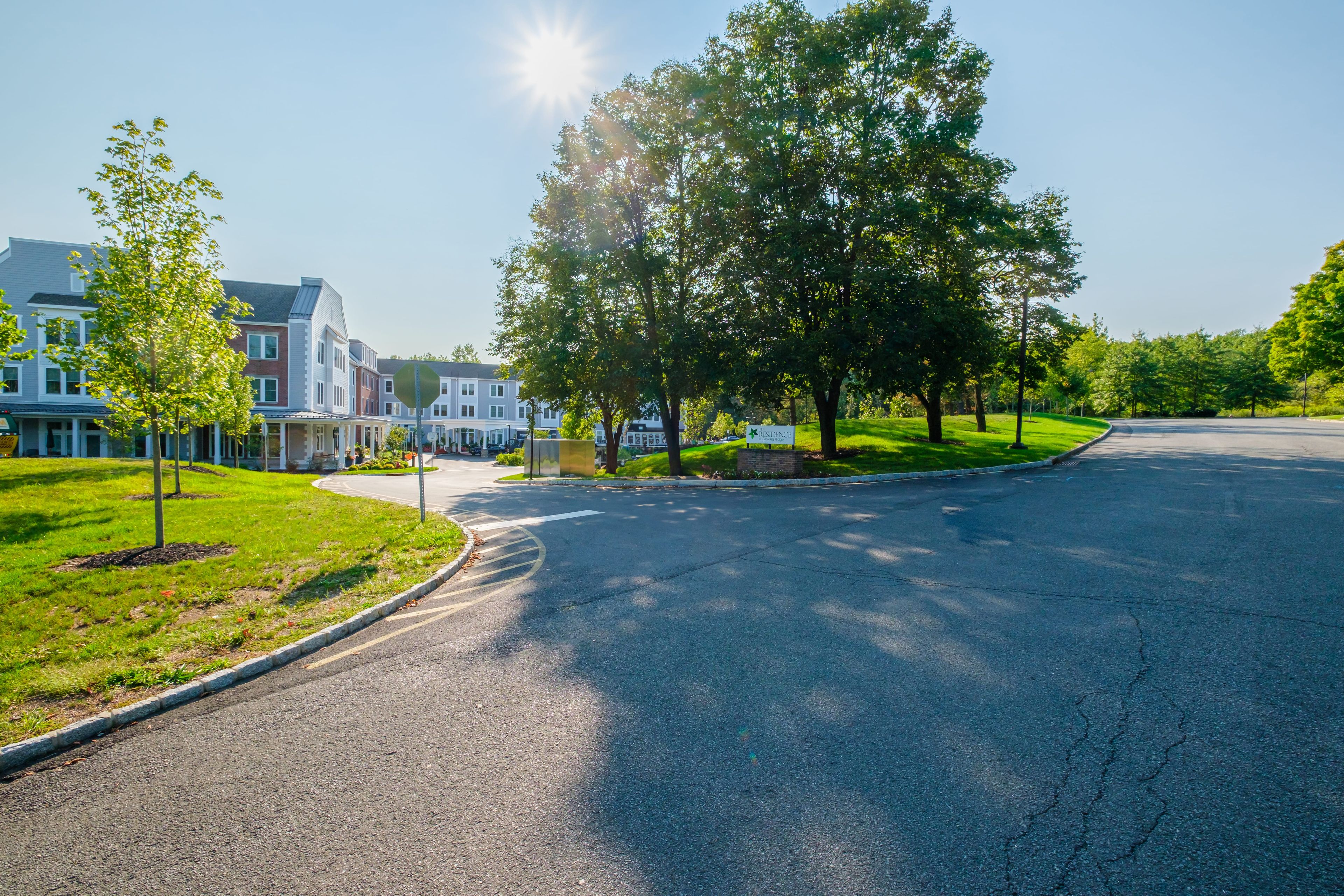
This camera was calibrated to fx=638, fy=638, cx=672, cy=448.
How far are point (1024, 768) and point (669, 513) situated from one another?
1067cm

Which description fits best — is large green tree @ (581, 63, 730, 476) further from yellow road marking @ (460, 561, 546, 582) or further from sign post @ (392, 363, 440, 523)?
yellow road marking @ (460, 561, 546, 582)

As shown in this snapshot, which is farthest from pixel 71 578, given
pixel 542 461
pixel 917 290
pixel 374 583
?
pixel 542 461

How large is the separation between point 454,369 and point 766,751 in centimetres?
7557

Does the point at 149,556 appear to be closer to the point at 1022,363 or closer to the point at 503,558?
the point at 503,558

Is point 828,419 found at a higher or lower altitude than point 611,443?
higher

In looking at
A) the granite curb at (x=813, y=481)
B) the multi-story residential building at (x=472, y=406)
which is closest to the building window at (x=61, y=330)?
the granite curb at (x=813, y=481)

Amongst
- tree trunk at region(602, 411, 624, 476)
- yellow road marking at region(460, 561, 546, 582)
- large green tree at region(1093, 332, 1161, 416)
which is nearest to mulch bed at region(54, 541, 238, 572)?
yellow road marking at region(460, 561, 546, 582)

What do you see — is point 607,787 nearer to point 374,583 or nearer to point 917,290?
point 374,583

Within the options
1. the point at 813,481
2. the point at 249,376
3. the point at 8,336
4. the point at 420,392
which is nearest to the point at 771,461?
the point at 813,481

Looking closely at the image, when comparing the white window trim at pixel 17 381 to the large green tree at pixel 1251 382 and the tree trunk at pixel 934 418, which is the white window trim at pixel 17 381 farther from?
the large green tree at pixel 1251 382

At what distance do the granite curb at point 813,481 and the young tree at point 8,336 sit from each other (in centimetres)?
1517

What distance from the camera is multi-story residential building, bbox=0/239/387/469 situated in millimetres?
33938

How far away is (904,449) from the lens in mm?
25953

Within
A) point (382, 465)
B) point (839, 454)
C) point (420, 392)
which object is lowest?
point (382, 465)
